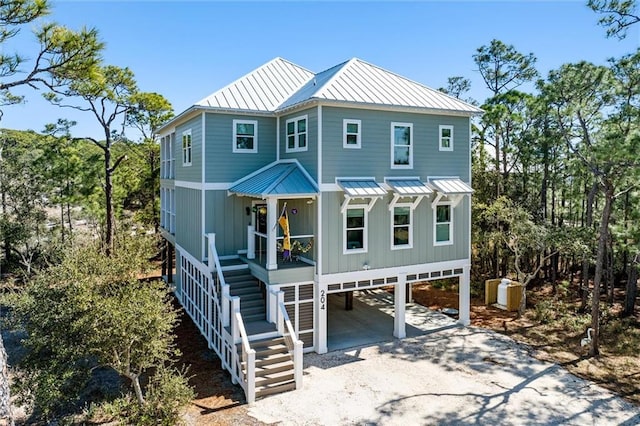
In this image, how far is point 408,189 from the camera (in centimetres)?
1357

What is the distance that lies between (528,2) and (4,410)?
56.6 ft

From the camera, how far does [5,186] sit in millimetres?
24734

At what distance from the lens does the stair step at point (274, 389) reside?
408 inches

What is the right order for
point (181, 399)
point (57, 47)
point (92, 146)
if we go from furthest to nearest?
point (92, 146) < point (57, 47) < point (181, 399)

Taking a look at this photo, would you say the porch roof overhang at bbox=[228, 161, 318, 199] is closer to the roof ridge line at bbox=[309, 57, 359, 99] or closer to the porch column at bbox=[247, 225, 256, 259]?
the porch column at bbox=[247, 225, 256, 259]

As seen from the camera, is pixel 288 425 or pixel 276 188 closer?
pixel 288 425

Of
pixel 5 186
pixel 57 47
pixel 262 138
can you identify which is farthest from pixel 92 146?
pixel 57 47

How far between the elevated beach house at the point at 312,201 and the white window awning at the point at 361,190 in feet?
0.15

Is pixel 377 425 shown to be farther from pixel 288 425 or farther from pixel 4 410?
pixel 4 410

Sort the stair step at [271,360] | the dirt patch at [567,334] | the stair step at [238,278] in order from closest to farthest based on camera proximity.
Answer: the stair step at [271,360] → the dirt patch at [567,334] → the stair step at [238,278]

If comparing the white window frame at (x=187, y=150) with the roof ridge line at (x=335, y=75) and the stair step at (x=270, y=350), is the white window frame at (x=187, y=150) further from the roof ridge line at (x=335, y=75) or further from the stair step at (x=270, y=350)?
the stair step at (x=270, y=350)

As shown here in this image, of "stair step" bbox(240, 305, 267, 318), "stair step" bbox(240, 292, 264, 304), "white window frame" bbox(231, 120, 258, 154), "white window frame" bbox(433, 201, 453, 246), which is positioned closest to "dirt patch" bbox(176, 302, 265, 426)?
"stair step" bbox(240, 305, 267, 318)

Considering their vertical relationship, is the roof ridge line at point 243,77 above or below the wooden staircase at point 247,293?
above

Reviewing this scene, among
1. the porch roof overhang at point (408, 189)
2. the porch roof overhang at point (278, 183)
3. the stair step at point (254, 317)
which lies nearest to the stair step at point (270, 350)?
the stair step at point (254, 317)
